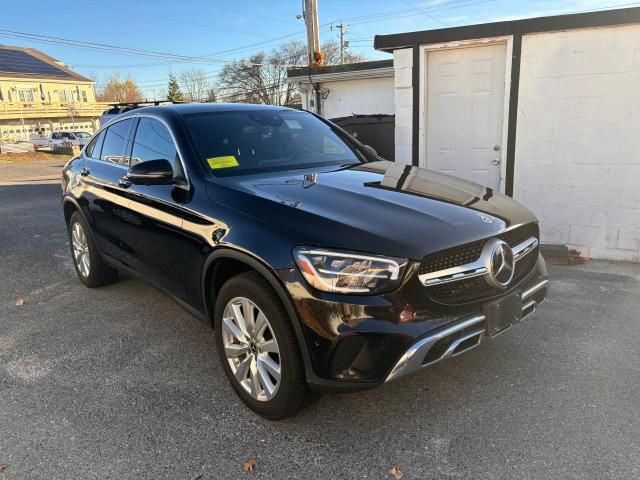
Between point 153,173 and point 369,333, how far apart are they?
177 centimetres

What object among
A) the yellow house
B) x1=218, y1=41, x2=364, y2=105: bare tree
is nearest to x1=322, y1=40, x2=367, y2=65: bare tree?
x1=218, y1=41, x2=364, y2=105: bare tree

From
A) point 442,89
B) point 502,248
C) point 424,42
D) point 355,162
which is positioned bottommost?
point 502,248

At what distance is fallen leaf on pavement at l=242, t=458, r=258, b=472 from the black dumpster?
6.56 metres

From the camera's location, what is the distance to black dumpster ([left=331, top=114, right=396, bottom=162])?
8.40 metres

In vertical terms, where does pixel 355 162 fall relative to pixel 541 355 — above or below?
above

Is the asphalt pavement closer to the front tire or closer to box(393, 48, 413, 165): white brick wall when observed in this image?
the front tire

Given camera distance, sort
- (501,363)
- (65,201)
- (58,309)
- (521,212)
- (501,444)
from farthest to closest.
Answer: (65,201) → (58,309) → (501,363) → (521,212) → (501,444)

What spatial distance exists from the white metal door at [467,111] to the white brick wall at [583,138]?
0.35 m

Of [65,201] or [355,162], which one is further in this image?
[65,201]

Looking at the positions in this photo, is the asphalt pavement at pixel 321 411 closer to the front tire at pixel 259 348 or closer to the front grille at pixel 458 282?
the front tire at pixel 259 348

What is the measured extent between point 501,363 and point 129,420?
2325 millimetres

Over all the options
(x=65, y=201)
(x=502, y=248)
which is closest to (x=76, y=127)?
(x=65, y=201)

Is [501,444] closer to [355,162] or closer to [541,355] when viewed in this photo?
[541,355]

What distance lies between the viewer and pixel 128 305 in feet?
14.9
